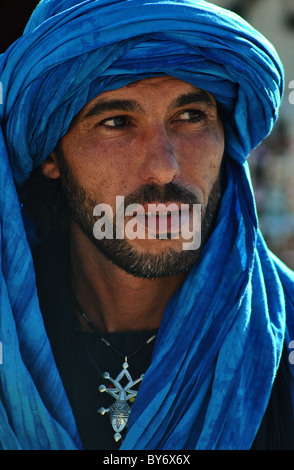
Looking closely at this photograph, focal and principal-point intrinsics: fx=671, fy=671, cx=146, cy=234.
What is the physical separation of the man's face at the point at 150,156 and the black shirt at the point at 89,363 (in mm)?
271

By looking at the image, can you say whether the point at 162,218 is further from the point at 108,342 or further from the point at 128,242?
the point at 108,342

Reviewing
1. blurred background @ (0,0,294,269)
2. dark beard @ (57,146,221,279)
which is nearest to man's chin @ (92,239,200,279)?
dark beard @ (57,146,221,279)

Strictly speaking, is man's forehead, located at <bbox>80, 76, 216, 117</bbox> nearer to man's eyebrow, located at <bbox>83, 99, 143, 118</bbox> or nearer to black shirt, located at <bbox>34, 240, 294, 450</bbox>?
man's eyebrow, located at <bbox>83, 99, 143, 118</bbox>

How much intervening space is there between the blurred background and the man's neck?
4023 mm

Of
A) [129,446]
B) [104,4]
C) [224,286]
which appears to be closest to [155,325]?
[224,286]

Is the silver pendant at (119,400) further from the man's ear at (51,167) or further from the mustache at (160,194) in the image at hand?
the man's ear at (51,167)

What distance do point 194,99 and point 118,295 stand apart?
30.2 inches

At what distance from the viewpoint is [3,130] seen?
232 centimetres

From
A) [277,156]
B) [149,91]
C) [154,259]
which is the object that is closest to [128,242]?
[154,259]

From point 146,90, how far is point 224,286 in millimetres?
704

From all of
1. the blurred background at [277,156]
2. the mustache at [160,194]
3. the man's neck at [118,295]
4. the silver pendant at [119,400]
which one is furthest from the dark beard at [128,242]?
the blurred background at [277,156]

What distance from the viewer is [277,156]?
22.2ft

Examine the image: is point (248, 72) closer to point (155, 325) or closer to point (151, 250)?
point (151, 250)

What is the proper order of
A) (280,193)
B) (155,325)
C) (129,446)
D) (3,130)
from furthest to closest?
(280,193) < (155,325) < (3,130) < (129,446)
